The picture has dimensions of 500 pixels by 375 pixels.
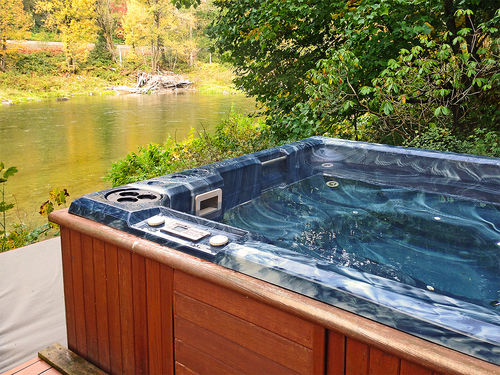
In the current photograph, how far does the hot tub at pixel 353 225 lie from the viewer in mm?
892

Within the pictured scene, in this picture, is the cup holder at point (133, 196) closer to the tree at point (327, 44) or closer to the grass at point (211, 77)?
the tree at point (327, 44)

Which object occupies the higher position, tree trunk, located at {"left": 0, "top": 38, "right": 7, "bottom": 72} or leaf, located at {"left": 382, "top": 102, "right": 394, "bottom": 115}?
tree trunk, located at {"left": 0, "top": 38, "right": 7, "bottom": 72}

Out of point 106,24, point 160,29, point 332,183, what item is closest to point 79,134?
point 332,183

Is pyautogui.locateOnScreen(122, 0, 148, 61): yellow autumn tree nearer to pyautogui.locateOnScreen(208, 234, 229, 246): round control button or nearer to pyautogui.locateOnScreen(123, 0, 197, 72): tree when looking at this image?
pyautogui.locateOnScreen(123, 0, 197, 72): tree

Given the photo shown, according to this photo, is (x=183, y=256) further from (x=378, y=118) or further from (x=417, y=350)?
(x=378, y=118)

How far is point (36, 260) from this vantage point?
2293 mm

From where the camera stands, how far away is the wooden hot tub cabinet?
851mm

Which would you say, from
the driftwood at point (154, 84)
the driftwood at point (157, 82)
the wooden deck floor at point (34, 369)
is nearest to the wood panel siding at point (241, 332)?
the wooden deck floor at point (34, 369)

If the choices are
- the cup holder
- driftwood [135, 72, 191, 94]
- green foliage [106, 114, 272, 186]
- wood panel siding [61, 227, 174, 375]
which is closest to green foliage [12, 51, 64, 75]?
driftwood [135, 72, 191, 94]

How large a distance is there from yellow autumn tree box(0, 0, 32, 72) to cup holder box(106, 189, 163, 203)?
14.7 m

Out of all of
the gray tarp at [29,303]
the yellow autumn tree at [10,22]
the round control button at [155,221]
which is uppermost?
the yellow autumn tree at [10,22]

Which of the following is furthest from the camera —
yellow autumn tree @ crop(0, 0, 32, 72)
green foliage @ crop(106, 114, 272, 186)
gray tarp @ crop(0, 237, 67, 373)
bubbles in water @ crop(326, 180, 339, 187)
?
yellow autumn tree @ crop(0, 0, 32, 72)

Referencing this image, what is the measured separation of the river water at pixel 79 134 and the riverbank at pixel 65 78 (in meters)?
1.12

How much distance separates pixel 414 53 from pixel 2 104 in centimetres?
1064
